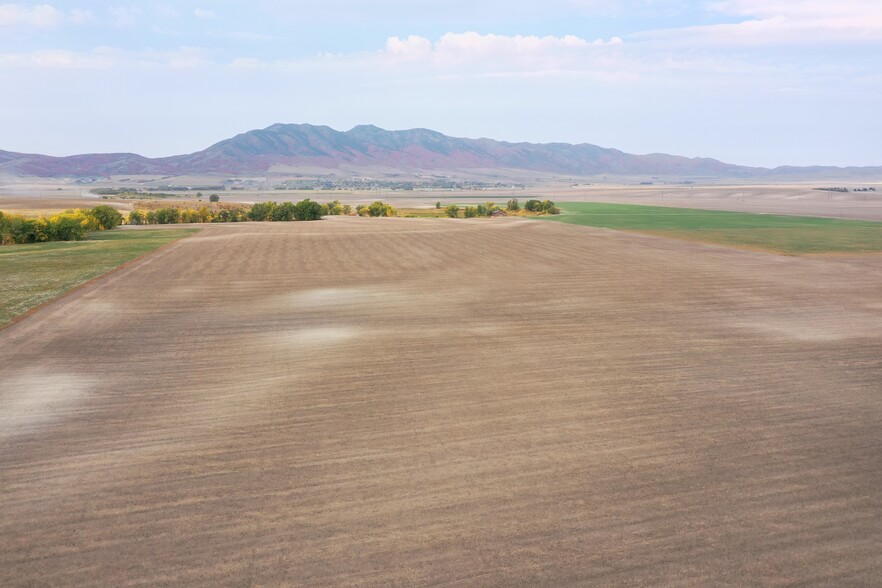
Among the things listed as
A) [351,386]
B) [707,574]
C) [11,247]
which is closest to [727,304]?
[351,386]

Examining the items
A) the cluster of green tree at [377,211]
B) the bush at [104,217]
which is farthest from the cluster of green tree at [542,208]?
the bush at [104,217]

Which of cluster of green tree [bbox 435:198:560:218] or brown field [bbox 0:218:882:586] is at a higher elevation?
cluster of green tree [bbox 435:198:560:218]

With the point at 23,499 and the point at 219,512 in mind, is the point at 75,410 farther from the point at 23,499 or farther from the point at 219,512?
the point at 219,512

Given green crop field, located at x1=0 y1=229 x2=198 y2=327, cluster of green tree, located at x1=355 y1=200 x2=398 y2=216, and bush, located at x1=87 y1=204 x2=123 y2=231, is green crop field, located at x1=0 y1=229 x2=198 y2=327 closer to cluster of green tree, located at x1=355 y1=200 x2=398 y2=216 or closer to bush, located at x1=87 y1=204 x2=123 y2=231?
bush, located at x1=87 y1=204 x2=123 y2=231

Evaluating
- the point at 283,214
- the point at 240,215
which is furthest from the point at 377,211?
the point at 240,215

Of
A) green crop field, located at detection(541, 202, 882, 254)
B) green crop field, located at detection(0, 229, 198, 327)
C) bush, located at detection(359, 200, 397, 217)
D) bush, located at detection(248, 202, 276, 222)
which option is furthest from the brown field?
bush, located at detection(359, 200, 397, 217)

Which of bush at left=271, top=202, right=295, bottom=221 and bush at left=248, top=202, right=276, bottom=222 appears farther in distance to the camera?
bush at left=248, top=202, right=276, bottom=222

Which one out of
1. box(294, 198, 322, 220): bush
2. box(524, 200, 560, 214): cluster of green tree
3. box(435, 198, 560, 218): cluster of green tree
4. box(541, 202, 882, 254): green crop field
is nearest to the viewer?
box(541, 202, 882, 254): green crop field
